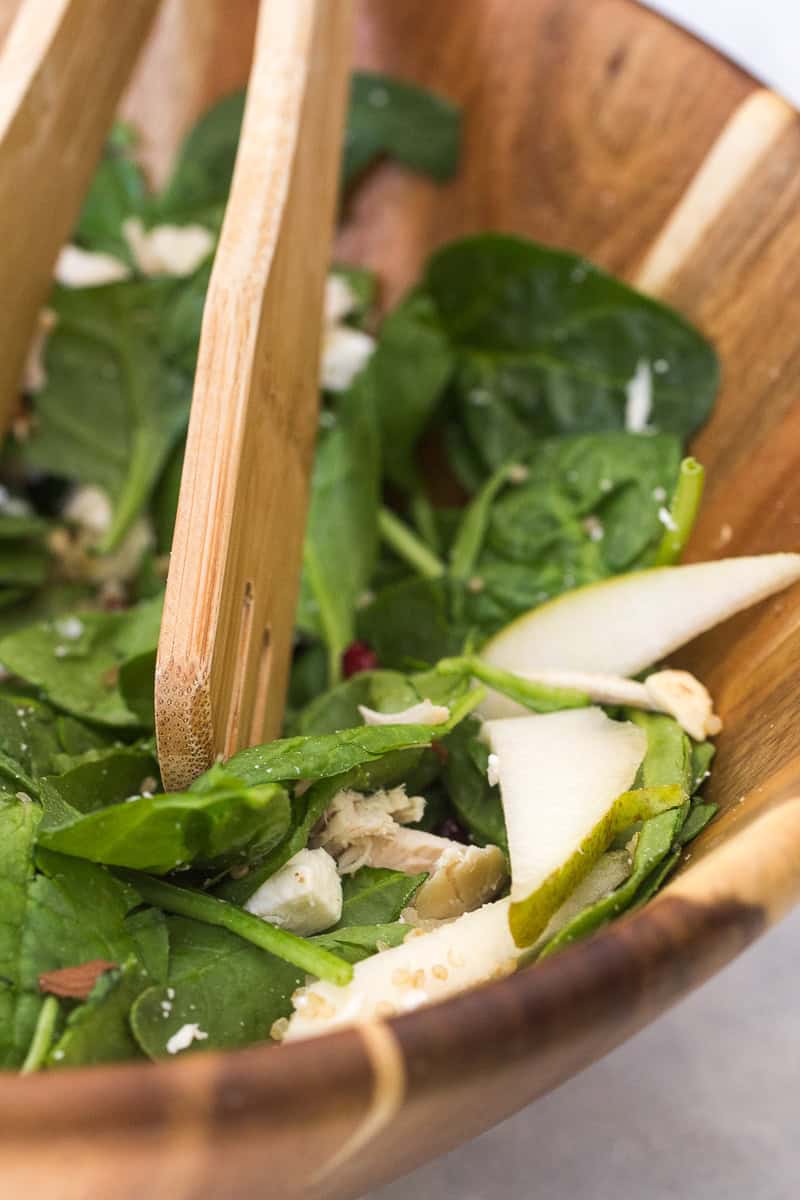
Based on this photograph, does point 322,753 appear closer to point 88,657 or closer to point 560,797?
point 560,797

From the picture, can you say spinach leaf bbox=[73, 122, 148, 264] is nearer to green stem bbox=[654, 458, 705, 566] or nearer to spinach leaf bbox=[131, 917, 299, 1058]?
green stem bbox=[654, 458, 705, 566]

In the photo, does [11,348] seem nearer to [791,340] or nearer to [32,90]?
[32,90]

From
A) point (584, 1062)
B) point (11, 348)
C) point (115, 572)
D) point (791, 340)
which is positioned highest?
point (791, 340)

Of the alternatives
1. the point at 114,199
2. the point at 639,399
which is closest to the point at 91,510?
the point at 114,199

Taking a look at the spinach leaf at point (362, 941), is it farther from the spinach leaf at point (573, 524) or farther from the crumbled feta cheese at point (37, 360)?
the crumbled feta cheese at point (37, 360)

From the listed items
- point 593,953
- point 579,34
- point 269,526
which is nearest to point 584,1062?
point 593,953

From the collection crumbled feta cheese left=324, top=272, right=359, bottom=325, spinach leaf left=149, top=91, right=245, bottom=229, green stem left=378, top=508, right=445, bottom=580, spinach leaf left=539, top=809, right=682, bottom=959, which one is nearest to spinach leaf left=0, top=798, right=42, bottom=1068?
spinach leaf left=539, top=809, right=682, bottom=959
